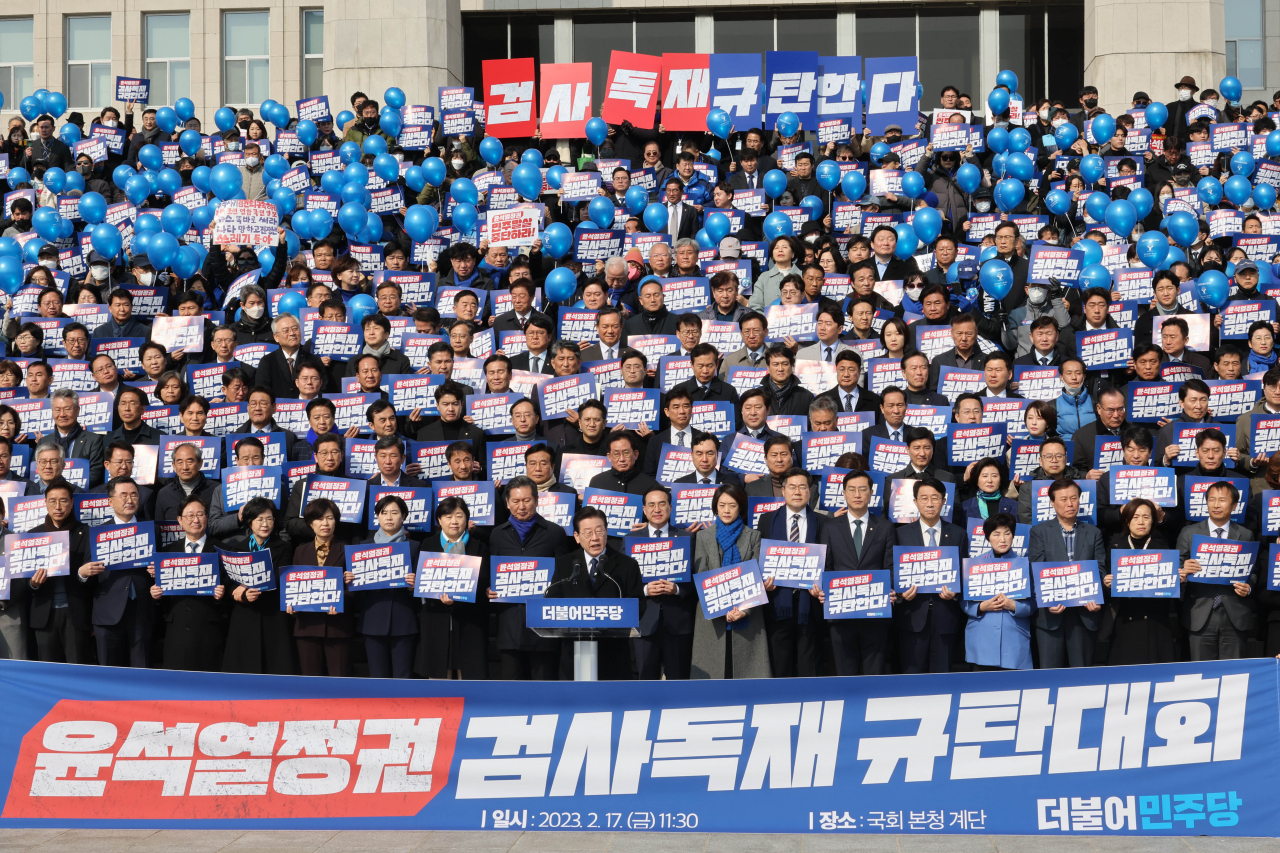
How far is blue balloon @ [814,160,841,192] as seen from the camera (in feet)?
55.4

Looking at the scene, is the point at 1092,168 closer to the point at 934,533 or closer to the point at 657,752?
the point at 934,533

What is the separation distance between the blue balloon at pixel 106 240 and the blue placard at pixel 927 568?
10.0 meters

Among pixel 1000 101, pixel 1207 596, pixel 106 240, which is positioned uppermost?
pixel 1000 101

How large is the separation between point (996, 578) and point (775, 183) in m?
9.03

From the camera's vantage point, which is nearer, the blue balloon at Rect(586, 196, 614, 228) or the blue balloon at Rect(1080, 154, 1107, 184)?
the blue balloon at Rect(586, 196, 614, 228)

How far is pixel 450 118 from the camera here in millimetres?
19500

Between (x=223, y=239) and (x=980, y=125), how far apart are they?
10024mm

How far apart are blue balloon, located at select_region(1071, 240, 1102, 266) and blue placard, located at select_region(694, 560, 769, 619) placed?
6735 mm

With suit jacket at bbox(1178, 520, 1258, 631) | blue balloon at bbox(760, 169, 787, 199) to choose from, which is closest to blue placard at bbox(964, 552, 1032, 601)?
suit jacket at bbox(1178, 520, 1258, 631)

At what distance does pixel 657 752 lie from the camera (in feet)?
25.3

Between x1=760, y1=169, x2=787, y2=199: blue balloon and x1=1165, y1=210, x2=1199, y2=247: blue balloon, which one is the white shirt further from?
x1=760, y1=169, x2=787, y2=199: blue balloon

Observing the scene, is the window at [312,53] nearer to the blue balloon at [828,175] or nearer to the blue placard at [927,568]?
the blue balloon at [828,175]

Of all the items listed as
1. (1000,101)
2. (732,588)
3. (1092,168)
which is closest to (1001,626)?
(732,588)

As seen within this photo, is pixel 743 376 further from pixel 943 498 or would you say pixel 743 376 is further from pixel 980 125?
pixel 980 125
